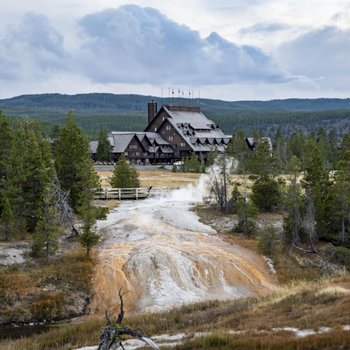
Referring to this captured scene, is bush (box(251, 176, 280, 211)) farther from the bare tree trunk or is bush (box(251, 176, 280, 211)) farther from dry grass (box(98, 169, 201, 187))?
dry grass (box(98, 169, 201, 187))

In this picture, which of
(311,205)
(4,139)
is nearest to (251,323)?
(311,205)

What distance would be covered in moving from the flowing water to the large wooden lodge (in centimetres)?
6870

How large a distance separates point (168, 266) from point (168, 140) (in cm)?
8536

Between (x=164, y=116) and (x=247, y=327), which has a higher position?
(x=164, y=116)

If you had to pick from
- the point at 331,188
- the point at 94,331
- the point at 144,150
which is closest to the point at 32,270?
the point at 94,331

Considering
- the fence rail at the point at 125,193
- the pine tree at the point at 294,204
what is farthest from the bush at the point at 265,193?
the fence rail at the point at 125,193

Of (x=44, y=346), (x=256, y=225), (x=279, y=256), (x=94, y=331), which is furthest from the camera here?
(x=256, y=225)

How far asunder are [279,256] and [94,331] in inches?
807

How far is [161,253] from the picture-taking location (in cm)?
3588

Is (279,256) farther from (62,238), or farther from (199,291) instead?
(62,238)

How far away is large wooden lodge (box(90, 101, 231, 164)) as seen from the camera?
11300cm

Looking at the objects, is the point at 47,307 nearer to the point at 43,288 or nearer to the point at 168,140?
the point at 43,288

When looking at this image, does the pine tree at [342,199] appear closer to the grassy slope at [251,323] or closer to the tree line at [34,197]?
the grassy slope at [251,323]

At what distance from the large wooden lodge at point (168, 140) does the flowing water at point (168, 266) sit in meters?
68.7
